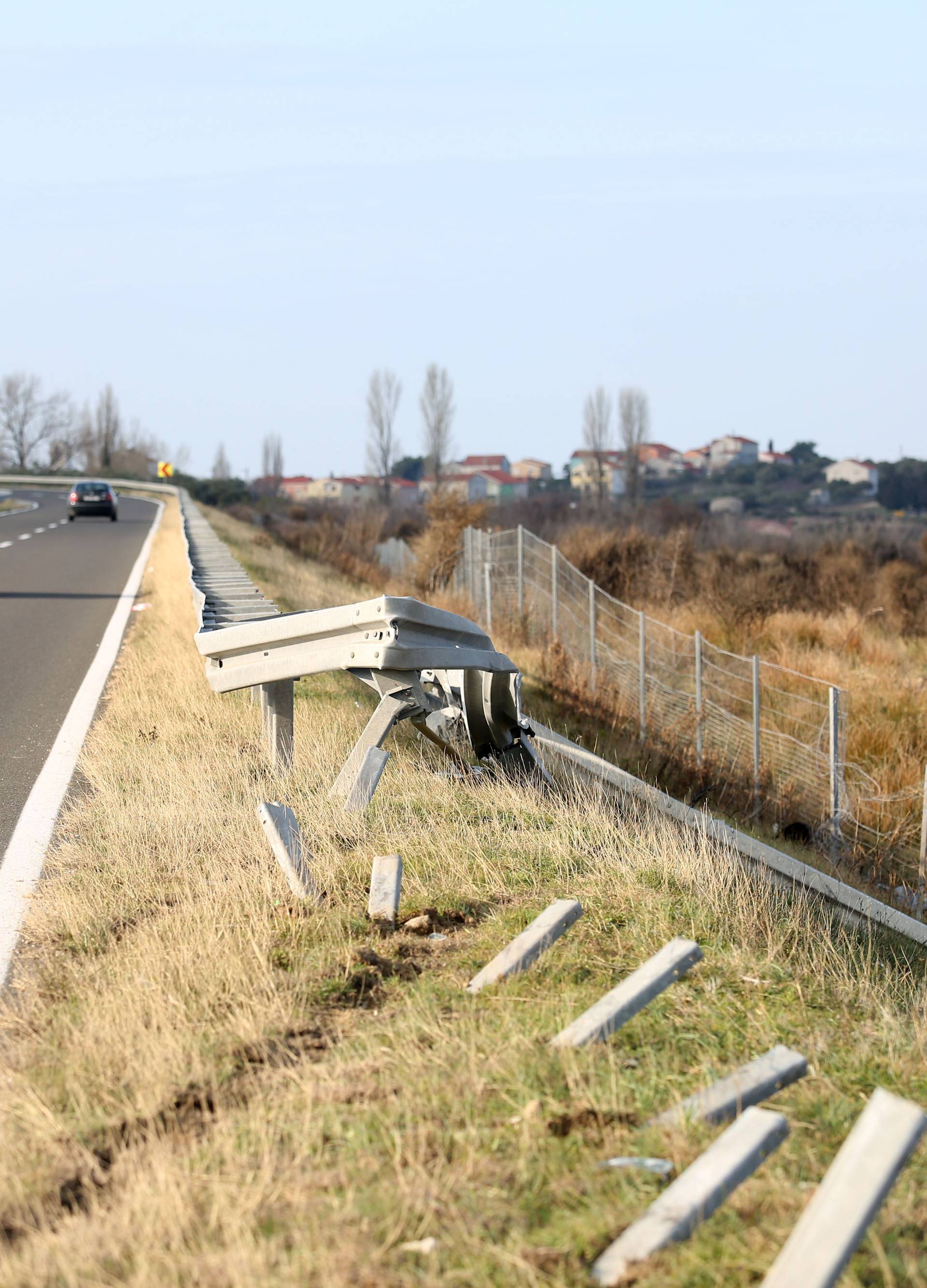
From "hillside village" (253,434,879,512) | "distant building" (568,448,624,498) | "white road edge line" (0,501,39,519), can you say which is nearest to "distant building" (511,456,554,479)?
"hillside village" (253,434,879,512)

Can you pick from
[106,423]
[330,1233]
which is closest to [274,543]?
[330,1233]

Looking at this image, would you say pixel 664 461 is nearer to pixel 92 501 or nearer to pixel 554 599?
pixel 92 501

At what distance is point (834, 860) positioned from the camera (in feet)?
33.7

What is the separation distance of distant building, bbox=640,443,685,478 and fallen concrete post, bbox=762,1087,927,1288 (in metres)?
150

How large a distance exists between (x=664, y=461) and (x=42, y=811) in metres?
163

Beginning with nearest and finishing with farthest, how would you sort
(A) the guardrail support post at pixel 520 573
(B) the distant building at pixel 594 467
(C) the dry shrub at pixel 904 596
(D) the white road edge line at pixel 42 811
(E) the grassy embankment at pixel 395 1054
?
1. (E) the grassy embankment at pixel 395 1054
2. (D) the white road edge line at pixel 42 811
3. (A) the guardrail support post at pixel 520 573
4. (C) the dry shrub at pixel 904 596
5. (B) the distant building at pixel 594 467

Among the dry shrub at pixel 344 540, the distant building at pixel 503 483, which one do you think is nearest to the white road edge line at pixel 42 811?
the dry shrub at pixel 344 540

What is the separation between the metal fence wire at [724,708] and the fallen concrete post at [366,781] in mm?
5677

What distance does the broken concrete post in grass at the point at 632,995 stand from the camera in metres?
3.29

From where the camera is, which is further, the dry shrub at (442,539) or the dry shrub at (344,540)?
the dry shrub at (344,540)

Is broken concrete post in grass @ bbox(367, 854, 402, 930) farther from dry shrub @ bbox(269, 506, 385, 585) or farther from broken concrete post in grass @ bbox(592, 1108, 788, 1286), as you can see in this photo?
dry shrub @ bbox(269, 506, 385, 585)

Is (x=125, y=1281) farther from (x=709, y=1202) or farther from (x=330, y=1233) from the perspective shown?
(x=709, y=1202)

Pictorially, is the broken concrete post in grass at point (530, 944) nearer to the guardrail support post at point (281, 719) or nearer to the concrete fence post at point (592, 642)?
the guardrail support post at point (281, 719)

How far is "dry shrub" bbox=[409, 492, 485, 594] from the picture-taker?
85.8 feet
